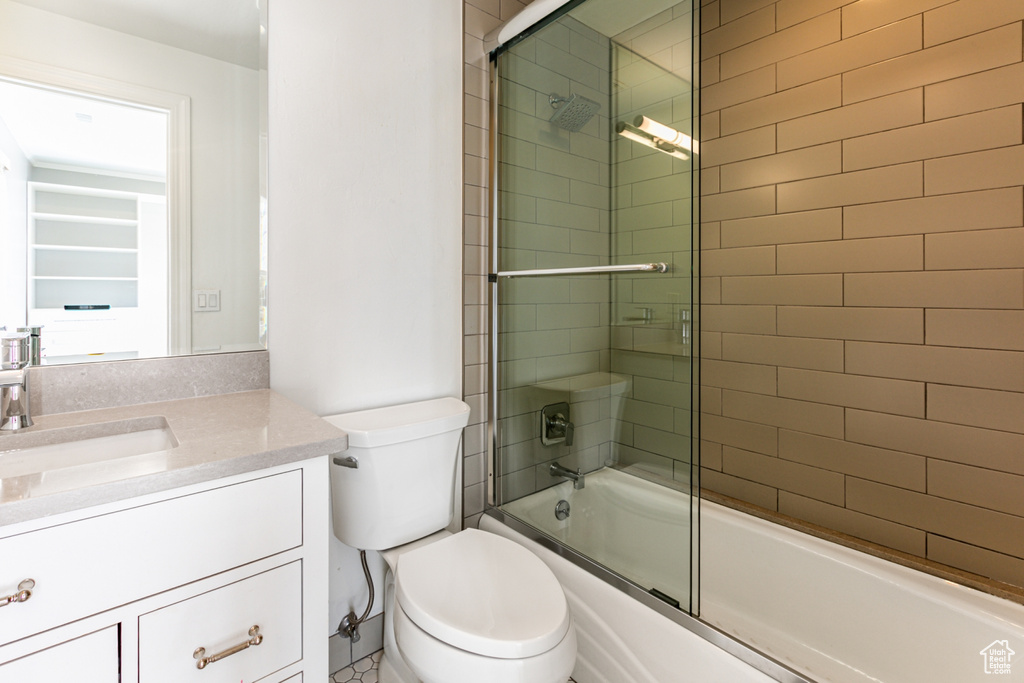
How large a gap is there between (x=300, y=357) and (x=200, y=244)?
386 millimetres

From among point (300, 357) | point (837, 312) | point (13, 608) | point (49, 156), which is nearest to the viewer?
point (13, 608)

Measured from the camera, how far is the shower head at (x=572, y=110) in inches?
58.1

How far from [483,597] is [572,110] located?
4.55 feet

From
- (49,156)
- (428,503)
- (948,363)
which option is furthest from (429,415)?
(948,363)

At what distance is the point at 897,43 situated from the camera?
160 cm

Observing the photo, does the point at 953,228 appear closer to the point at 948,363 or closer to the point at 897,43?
the point at 948,363

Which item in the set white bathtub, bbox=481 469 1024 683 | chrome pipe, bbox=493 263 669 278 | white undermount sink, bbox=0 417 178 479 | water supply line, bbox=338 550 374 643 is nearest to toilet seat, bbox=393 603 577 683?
white bathtub, bbox=481 469 1024 683

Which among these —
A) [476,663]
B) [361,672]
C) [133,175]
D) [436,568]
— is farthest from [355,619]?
[133,175]

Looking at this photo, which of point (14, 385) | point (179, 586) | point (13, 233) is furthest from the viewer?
point (13, 233)

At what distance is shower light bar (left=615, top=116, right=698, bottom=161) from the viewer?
1.17 meters

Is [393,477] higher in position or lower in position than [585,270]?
lower

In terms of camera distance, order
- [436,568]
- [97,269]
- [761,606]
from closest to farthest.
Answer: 1. [97,269]
2. [436,568]
3. [761,606]

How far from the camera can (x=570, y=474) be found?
1594 millimetres

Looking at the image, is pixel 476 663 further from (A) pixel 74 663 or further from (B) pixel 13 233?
(B) pixel 13 233
